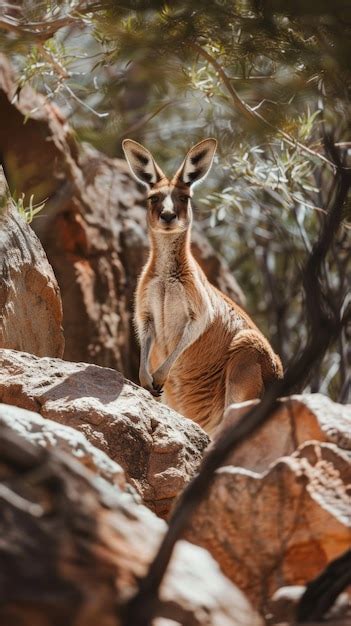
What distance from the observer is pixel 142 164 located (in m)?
7.45

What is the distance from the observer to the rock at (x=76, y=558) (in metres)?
2.28

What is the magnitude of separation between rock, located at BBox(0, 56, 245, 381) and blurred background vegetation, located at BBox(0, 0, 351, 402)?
26cm

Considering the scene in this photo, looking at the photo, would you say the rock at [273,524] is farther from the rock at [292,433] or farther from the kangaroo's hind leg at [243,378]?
the kangaroo's hind leg at [243,378]

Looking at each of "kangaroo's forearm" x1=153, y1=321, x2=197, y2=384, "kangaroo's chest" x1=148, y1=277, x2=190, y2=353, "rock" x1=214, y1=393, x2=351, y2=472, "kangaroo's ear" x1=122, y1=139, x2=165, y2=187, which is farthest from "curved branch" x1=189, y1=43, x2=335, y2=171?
"rock" x1=214, y1=393, x2=351, y2=472

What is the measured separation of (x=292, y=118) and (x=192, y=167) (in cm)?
78

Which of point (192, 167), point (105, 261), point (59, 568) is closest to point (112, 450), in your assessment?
point (59, 568)

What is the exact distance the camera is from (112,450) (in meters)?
4.85

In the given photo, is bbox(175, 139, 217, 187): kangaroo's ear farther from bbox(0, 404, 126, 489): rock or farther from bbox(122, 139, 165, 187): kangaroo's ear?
bbox(0, 404, 126, 489): rock

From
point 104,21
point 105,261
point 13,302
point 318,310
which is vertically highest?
point 104,21

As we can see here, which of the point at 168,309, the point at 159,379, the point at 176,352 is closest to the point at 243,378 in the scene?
the point at 176,352

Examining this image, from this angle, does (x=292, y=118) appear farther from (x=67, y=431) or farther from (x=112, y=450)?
(x=67, y=431)

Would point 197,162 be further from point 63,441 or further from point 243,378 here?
point 63,441

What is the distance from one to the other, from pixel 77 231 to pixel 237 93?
8.98 feet

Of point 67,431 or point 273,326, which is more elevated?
point 67,431
